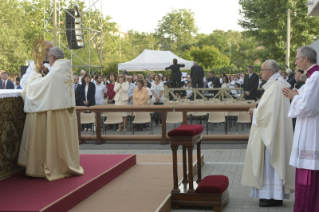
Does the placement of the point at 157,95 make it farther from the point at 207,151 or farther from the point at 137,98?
the point at 207,151

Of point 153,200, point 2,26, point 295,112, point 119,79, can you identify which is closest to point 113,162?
point 153,200

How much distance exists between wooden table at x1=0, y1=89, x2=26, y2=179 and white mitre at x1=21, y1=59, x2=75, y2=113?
0.65 feet

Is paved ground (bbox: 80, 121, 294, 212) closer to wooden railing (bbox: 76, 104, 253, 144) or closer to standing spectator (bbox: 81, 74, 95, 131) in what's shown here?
wooden railing (bbox: 76, 104, 253, 144)

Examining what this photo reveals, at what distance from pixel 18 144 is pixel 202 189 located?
2.76 m

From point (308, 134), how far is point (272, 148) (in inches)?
38.7

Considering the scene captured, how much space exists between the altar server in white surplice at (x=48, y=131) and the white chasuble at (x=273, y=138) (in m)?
2.49

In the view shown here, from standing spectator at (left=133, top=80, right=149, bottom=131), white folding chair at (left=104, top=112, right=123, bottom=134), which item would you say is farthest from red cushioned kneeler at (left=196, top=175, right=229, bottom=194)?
standing spectator at (left=133, top=80, right=149, bottom=131)

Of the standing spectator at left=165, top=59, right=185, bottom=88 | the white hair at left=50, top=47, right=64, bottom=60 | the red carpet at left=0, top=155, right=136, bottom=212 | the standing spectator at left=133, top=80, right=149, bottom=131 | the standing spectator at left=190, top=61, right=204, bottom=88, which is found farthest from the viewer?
the standing spectator at left=165, top=59, right=185, bottom=88

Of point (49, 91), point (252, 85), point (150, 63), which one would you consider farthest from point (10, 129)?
point (150, 63)

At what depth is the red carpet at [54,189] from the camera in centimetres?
514

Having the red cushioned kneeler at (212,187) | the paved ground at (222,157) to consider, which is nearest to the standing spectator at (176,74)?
the paved ground at (222,157)

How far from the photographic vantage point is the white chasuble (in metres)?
6.22

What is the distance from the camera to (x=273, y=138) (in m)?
6.23

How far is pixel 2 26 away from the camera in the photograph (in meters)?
43.5
